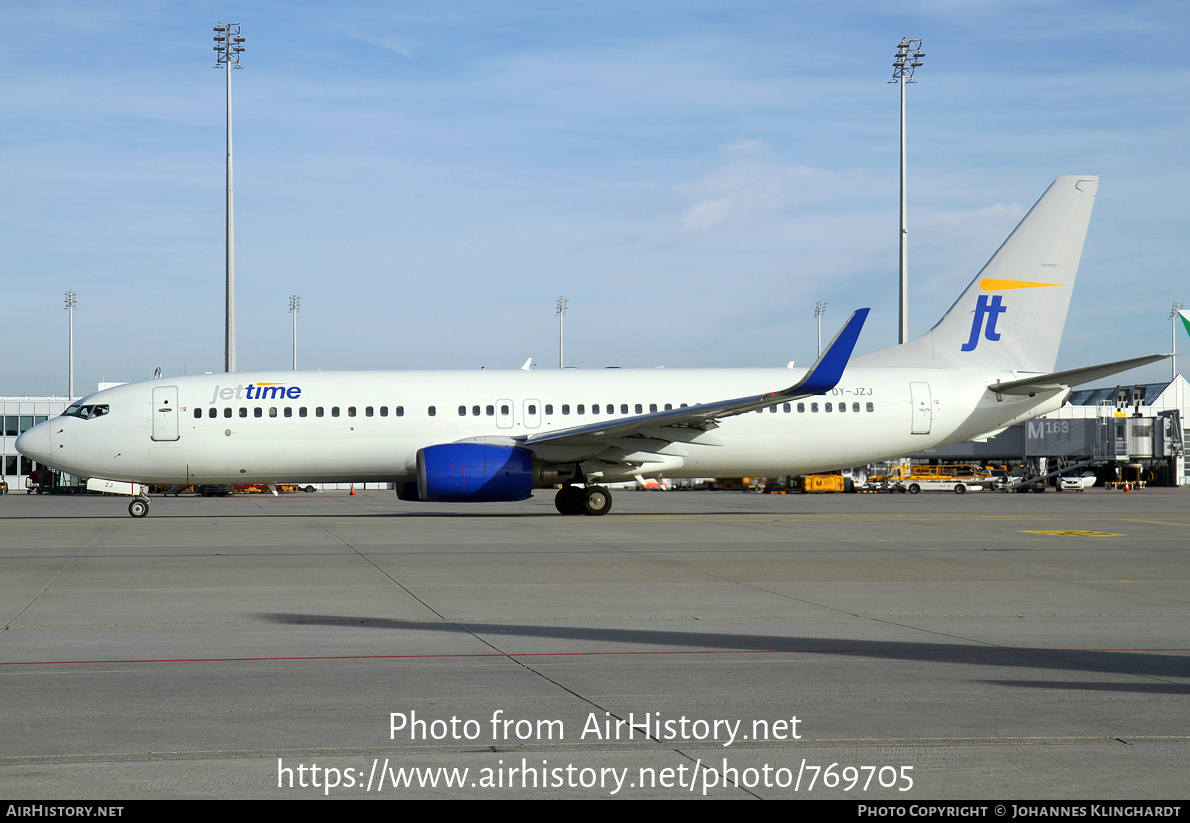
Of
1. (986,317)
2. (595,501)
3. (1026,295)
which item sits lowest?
(595,501)

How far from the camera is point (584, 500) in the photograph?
26.1 meters

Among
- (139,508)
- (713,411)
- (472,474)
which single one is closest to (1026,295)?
(713,411)

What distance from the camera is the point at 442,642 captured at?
8.41 metres

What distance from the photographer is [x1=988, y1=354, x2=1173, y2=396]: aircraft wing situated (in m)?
23.4

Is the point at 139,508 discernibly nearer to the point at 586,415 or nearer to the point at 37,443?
the point at 37,443

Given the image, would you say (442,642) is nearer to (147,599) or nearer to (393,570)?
(147,599)

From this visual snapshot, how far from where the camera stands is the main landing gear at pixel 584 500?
26031 mm

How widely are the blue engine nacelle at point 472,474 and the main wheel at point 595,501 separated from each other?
2283mm

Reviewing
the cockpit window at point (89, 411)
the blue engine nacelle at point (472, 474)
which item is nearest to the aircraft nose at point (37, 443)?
the cockpit window at point (89, 411)

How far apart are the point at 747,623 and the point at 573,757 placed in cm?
464

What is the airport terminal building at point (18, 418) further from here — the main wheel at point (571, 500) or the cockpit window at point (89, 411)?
the main wheel at point (571, 500)

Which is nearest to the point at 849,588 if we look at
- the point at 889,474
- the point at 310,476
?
the point at 310,476

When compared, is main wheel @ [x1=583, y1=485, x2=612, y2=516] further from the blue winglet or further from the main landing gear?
the blue winglet

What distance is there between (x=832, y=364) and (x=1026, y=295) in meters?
8.17
